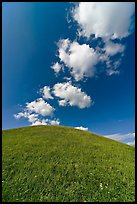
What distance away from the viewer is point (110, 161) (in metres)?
25.0

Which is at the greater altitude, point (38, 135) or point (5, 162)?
point (38, 135)

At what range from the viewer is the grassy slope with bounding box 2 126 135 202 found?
56.9 feet

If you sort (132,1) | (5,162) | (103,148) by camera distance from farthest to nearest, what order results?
(103,148), (5,162), (132,1)

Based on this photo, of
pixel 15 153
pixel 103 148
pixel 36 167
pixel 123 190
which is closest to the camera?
pixel 123 190

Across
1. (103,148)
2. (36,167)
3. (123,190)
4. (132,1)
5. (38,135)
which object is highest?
(132,1)

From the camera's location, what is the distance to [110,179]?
19812 millimetres

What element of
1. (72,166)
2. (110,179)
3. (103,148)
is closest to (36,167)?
(72,166)

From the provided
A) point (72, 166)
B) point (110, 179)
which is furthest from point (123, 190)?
point (72, 166)

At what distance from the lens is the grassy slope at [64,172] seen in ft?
56.9

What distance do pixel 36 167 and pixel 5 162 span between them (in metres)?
3.87

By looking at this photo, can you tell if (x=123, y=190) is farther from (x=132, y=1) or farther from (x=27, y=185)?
(x=132, y=1)

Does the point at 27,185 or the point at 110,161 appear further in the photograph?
the point at 110,161

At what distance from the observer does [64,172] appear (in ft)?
69.4

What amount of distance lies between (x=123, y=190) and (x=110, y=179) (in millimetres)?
2078
